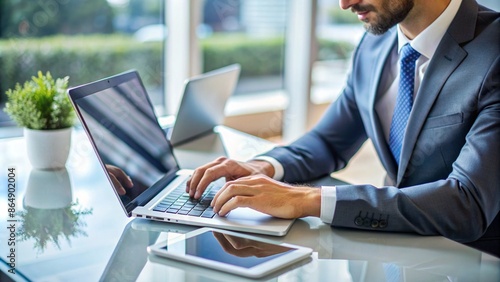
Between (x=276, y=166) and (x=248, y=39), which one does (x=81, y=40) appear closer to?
(x=248, y=39)

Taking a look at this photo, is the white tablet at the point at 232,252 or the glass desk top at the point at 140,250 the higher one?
the white tablet at the point at 232,252

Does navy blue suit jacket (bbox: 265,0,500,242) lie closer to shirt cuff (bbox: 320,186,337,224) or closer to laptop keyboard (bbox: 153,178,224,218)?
shirt cuff (bbox: 320,186,337,224)

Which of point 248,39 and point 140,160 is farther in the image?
point 248,39

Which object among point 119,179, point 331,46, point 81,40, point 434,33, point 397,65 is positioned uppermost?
point 434,33

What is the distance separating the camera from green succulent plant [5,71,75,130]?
1561 mm

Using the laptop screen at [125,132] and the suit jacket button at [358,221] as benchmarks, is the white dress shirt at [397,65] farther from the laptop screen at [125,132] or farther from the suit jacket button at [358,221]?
the laptop screen at [125,132]

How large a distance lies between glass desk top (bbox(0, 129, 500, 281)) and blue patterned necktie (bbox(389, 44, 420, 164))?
436mm

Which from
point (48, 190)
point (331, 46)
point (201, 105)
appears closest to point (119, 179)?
point (48, 190)

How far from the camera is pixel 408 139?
1518 mm

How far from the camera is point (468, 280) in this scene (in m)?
1.04

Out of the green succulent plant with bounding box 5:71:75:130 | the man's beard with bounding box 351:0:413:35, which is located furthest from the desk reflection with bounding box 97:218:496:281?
the man's beard with bounding box 351:0:413:35

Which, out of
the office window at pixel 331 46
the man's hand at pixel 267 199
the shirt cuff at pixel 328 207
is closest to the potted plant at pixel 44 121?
the man's hand at pixel 267 199

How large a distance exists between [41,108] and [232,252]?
2.43ft

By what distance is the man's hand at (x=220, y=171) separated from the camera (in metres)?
1.35
